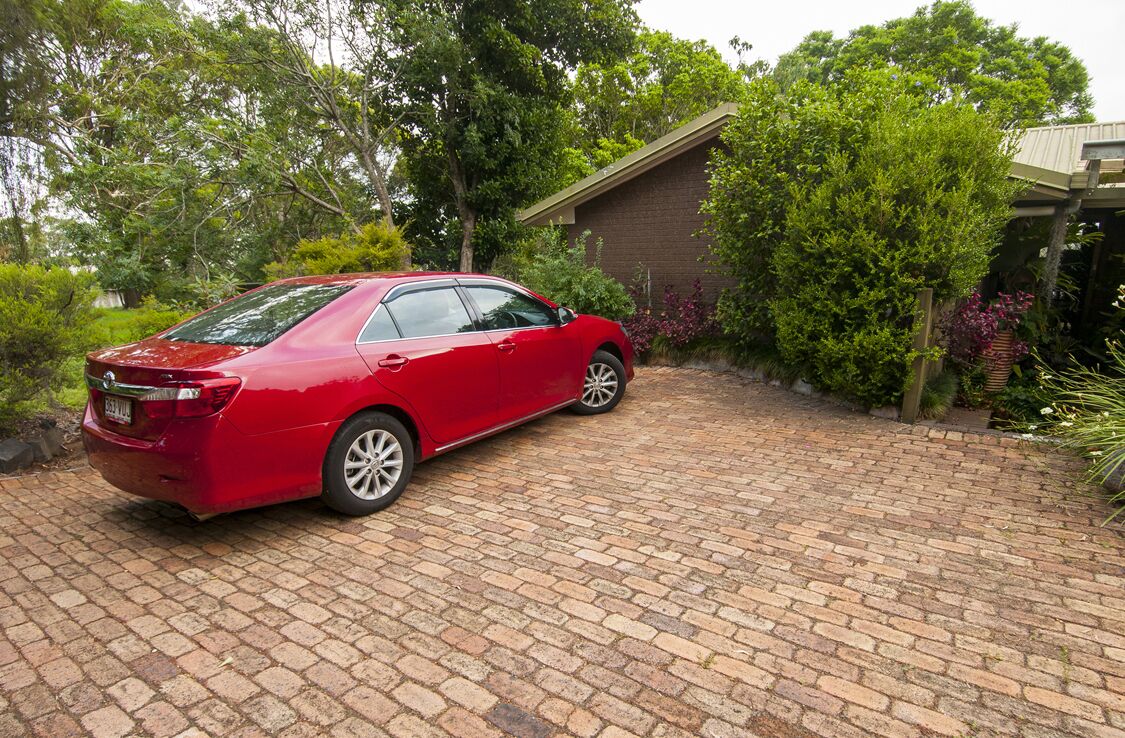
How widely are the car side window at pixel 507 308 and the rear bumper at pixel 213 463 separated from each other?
1755 mm

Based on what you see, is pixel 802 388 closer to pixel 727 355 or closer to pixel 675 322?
pixel 727 355

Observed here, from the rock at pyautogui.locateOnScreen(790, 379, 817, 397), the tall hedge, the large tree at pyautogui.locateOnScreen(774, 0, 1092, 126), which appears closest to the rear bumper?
the tall hedge

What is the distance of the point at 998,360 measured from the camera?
6.91m

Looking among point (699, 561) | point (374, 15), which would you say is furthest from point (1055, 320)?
point (374, 15)

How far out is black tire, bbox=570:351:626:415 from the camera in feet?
20.2

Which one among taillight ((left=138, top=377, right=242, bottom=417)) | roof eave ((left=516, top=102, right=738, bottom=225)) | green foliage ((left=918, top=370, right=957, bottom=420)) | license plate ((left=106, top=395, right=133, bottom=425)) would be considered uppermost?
roof eave ((left=516, top=102, right=738, bottom=225))

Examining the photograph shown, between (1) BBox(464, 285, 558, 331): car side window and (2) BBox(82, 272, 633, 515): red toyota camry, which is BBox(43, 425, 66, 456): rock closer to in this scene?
(2) BBox(82, 272, 633, 515): red toyota camry

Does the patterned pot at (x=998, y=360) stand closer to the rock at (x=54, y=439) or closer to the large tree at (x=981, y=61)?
the rock at (x=54, y=439)

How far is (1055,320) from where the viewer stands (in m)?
8.33

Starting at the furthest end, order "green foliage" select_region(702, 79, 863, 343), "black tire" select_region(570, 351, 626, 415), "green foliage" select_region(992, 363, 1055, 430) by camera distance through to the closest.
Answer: "green foliage" select_region(992, 363, 1055, 430) → "green foliage" select_region(702, 79, 863, 343) → "black tire" select_region(570, 351, 626, 415)

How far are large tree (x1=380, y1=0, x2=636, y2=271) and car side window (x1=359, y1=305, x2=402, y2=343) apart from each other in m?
11.6

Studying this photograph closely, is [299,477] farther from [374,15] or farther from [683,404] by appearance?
[374,15]

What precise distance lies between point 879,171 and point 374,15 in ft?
40.7

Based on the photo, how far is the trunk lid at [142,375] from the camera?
3098mm
